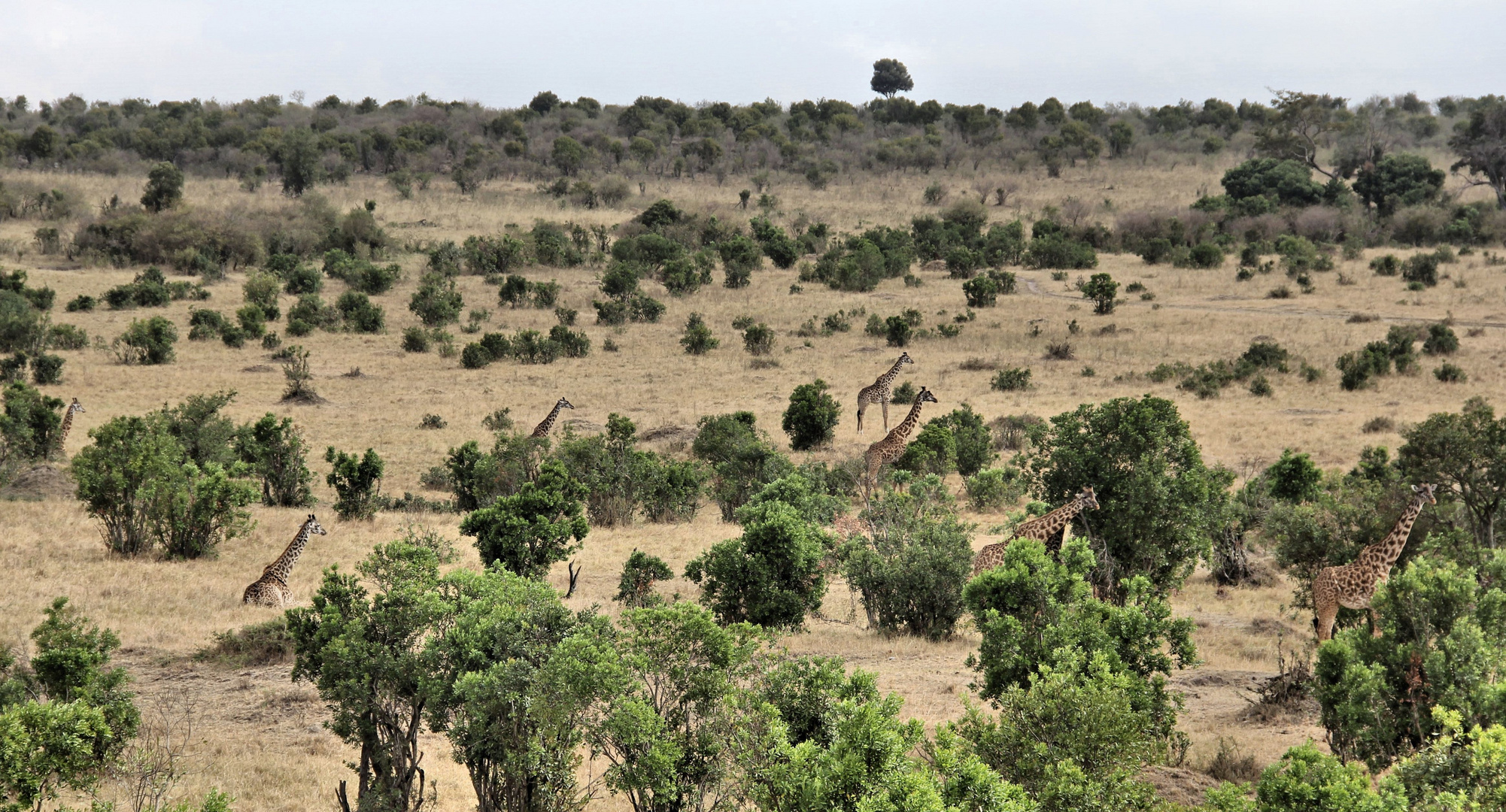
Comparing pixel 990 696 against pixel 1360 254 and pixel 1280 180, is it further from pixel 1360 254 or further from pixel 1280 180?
pixel 1280 180

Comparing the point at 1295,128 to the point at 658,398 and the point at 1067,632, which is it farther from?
the point at 1067,632

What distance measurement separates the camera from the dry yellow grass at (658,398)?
10664 mm

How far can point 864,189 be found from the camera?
7206cm

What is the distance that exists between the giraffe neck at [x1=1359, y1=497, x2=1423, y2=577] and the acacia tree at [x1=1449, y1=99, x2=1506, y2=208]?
5975 centimetres

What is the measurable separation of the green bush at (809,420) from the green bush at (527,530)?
33.1ft

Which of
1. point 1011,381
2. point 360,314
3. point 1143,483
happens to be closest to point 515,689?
point 1143,483

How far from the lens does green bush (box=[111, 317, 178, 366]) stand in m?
29.6

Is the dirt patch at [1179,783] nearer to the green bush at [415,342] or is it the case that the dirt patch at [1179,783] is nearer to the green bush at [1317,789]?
the green bush at [1317,789]

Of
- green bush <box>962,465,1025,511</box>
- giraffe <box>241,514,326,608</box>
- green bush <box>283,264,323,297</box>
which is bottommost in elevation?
green bush <box>962,465,1025,511</box>

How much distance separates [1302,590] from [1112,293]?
2618cm

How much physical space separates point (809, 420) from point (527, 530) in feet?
36.0

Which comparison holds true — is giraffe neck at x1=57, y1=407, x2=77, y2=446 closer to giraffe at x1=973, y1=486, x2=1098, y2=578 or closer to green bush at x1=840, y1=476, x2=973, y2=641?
green bush at x1=840, y1=476, x2=973, y2=641

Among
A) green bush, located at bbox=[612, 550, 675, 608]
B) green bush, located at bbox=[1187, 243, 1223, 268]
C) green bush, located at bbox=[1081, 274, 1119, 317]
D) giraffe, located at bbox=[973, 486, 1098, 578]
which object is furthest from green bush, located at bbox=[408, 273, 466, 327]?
green bush, located at bbox=[1187, 243, 1223, 268]

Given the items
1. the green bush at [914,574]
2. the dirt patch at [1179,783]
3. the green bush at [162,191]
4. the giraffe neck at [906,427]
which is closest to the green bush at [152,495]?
the green bush at [914,574]
